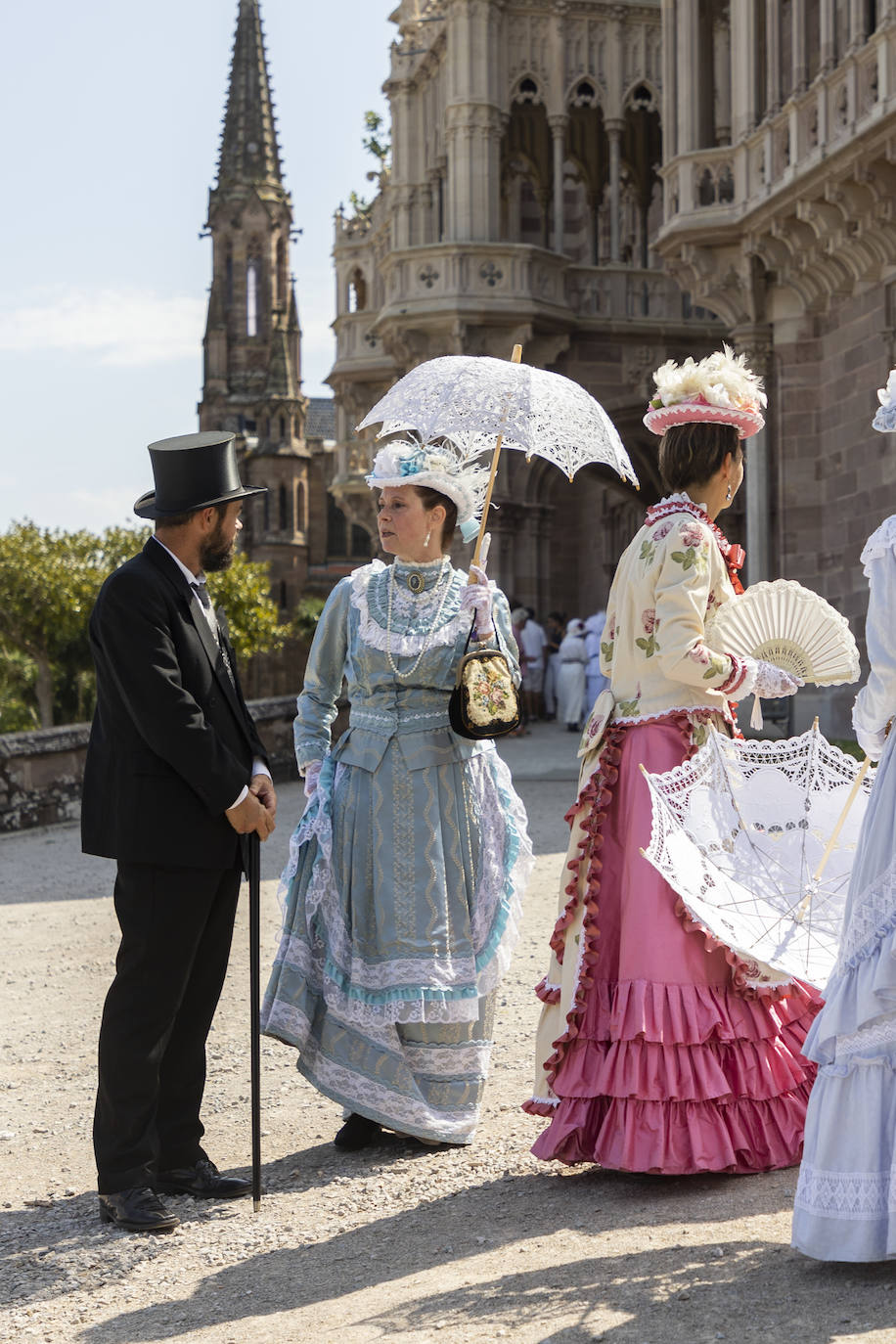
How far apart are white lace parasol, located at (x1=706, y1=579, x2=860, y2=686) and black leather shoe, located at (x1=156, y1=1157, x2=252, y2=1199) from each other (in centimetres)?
201

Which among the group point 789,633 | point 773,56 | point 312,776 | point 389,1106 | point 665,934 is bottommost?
point 389,1106

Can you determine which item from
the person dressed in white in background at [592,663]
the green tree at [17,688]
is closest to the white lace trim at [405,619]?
the person dressed in white in background at [592,663]

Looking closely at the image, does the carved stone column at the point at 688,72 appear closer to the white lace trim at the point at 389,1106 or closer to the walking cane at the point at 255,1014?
the white lace trim at the point at 389,1106

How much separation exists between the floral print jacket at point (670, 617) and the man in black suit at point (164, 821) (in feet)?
3.56

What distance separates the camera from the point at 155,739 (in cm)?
438

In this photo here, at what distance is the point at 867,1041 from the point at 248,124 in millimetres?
70667

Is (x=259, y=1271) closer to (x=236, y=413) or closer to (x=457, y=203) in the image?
(x=457, y=203)

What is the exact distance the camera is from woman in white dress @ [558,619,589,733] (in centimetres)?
2194

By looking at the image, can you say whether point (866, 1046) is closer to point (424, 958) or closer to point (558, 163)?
point (424, 958)

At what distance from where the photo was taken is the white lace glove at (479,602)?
5141mm

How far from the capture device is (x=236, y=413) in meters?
69.5

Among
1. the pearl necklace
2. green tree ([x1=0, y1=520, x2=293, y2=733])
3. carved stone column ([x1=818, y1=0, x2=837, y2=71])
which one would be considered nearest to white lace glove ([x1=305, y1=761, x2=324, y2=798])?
the pearl necklace

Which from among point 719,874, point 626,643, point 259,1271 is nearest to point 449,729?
point 626,643

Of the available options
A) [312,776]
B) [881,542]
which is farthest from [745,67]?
[881,542]
